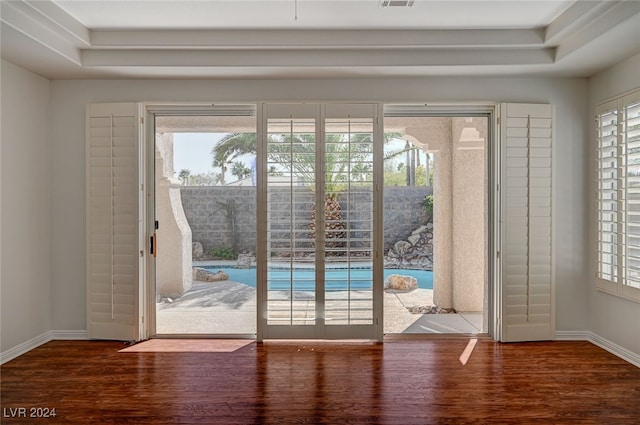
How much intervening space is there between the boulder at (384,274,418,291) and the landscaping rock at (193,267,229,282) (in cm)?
246

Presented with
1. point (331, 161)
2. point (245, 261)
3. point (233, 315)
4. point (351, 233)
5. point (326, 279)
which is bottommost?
point (233, 315)

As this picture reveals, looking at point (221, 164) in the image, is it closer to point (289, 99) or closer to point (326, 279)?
point (289, 99)

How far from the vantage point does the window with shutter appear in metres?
3.15

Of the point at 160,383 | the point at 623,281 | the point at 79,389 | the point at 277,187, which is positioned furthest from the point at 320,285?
the point at 623,281

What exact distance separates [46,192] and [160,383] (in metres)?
2.11

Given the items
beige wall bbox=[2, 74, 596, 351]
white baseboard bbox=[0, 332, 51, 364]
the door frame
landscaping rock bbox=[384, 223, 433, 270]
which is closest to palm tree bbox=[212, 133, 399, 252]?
the door frame

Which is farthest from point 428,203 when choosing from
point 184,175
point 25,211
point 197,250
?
point 25,211

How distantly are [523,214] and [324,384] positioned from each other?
7.49 feet

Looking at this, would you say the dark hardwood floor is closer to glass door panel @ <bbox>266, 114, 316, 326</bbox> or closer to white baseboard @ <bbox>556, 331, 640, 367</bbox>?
white baseboard @ <bbox>556, 331, 640, 367</bbox>

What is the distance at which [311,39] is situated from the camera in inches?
126

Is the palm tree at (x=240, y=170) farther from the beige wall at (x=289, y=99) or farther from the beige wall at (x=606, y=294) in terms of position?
the beige wall at (x=606, y=294)

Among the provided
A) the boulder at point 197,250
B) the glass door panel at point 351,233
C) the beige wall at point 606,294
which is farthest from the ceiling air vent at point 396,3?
the boulder at point 197,250

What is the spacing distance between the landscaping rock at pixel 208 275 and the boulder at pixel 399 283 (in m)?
2.46

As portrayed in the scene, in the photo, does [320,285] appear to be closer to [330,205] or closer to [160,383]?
[330,205]
